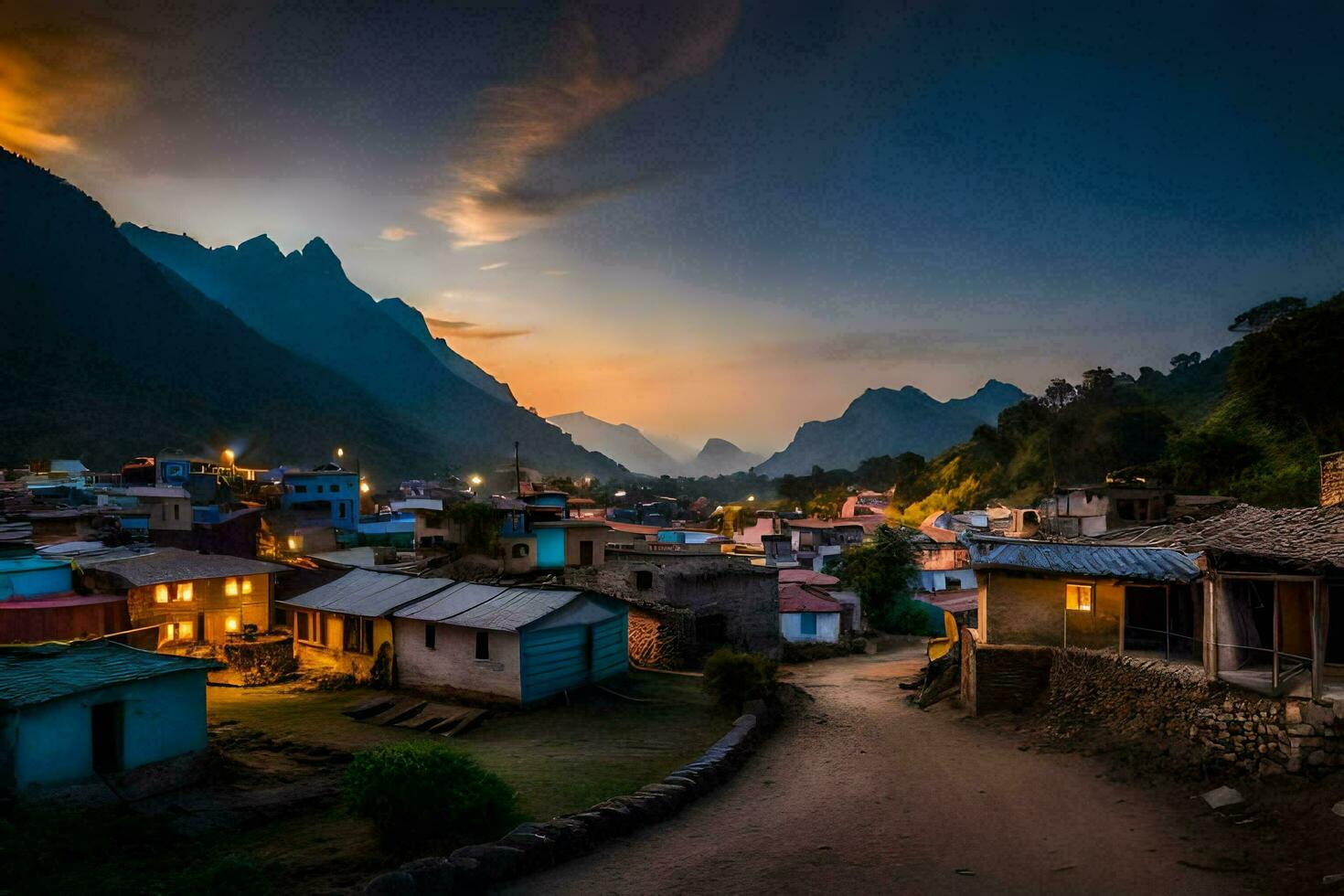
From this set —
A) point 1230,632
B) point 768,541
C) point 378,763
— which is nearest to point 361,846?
point 378,763

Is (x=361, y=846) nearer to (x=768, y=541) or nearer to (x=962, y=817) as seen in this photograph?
(x=962, y=817)

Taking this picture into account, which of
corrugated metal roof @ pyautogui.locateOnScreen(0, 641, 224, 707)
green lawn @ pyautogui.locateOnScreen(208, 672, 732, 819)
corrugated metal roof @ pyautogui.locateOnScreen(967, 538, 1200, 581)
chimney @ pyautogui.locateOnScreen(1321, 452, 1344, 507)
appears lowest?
green lawn @ pyautogui.locateOnScreen(208, 672, 732, 819)

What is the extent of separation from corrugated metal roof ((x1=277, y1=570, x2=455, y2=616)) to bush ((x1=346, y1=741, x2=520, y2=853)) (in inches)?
472

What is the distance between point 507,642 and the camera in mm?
18766

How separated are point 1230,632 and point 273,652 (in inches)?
984

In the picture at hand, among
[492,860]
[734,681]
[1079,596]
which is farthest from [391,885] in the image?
[1079,596]

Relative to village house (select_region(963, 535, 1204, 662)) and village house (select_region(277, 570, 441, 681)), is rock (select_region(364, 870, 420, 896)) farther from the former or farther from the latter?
village house (select_region(277, 570, 441, 681))

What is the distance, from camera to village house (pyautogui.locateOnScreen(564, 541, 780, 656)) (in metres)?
27.0

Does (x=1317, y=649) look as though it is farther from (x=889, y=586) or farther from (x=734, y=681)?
(x=889, y=586)

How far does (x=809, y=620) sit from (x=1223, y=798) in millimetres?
27641

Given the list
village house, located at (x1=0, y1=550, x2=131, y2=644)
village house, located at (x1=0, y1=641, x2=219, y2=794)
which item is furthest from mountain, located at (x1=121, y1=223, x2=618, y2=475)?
village house, located at (x1=0, y1=641, x2=219, y2=794)

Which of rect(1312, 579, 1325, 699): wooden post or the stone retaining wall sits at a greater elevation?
rect(1312, 579, 1325, 699): wooden post

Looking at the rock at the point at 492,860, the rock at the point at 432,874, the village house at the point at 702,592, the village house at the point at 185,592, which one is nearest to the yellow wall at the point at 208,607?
the village house at the point at 185,592

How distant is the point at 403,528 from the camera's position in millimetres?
56281
